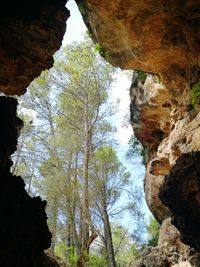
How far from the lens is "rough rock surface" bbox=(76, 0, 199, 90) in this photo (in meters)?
9.36

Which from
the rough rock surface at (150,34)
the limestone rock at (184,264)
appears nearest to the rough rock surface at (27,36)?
the rough rock surface at (150,34)

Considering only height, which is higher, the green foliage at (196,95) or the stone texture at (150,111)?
the stone texture at (150,111)

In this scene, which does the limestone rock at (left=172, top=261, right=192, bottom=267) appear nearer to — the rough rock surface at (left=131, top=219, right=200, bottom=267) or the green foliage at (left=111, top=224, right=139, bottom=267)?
the rough rock surface at (left=131, top=219, right=200, bottom=267)

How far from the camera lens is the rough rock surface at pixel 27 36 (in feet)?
23.9

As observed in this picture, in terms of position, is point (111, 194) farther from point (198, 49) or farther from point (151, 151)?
point (198, 49)

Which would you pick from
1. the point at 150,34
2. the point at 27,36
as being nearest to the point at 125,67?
the point at 150,34

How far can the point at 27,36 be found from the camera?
→ 7.48 metres

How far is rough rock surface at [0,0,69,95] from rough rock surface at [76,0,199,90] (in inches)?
88.3

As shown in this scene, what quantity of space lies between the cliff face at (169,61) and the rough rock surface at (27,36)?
7.58ft

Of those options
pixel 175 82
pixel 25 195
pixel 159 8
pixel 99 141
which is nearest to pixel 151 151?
pixel 99 141

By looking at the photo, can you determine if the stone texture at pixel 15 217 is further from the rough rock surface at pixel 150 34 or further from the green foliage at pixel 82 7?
the green foliage at pixel 82 7

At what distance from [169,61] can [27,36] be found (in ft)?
19.2

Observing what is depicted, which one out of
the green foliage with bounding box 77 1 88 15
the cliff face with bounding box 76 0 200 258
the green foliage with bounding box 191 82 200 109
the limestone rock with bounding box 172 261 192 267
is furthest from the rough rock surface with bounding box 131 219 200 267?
the green foliage with bounding box 77 1 88 15

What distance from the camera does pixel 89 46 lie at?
48.3 feet
